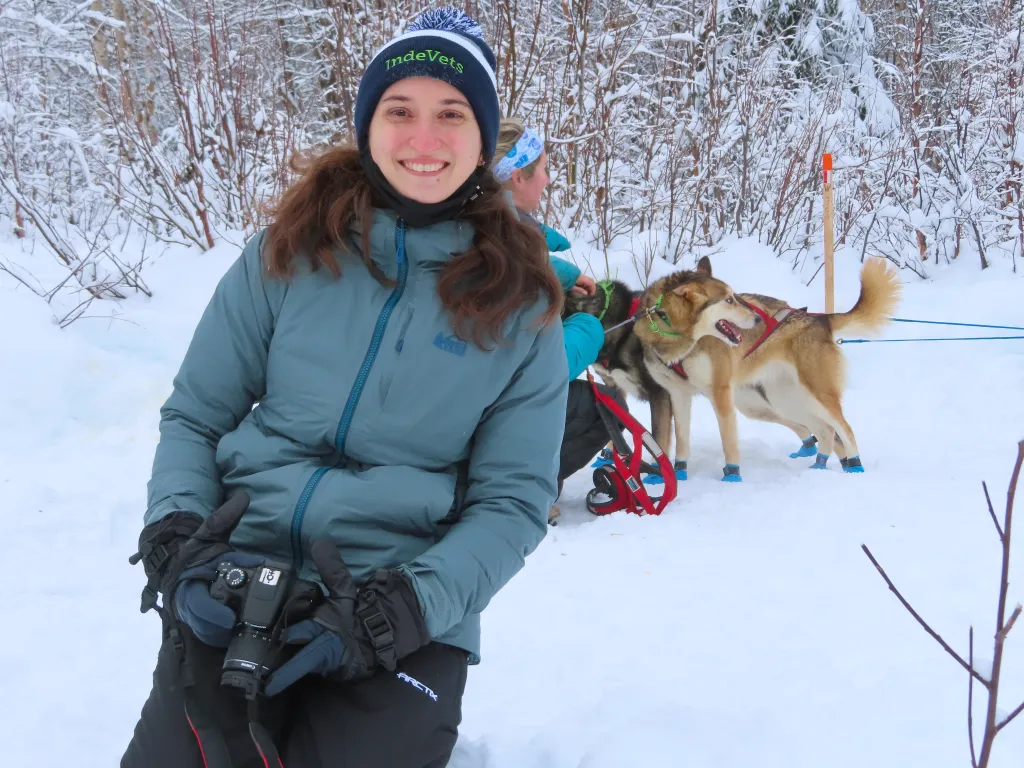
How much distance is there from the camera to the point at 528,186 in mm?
2924

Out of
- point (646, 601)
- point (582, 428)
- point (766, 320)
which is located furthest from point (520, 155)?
point (766, 320)

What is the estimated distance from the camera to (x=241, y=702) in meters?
1.22

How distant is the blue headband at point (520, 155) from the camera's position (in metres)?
2.77

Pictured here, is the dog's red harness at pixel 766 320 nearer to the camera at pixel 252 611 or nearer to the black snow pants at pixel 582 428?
the black snow pants at pixel 582 428

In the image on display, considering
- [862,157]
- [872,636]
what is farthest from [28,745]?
[862,157]

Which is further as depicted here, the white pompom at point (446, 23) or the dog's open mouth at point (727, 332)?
the dog's open mouth at point (727, 332)

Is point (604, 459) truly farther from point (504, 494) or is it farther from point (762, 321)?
point (504, 494)

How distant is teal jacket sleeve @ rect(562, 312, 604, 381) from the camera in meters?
3.04

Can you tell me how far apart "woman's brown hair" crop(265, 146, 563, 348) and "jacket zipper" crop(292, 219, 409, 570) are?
41mm

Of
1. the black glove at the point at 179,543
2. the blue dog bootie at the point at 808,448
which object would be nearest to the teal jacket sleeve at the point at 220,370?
the black glove at the point at 179,543

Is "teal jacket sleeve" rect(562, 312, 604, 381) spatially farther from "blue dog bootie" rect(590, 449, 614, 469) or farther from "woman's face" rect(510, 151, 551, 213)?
"blue dog bootie" rect(590, 449, 614, 469)

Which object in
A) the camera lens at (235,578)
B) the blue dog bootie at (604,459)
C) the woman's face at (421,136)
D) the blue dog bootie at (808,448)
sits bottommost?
the blue dog bootie at (808,448)

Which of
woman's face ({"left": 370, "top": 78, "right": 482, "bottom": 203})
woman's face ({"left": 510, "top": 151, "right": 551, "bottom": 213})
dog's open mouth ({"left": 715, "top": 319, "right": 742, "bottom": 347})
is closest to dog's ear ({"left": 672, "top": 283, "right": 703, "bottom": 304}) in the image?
dog's open mouth ({"left": 715, "top": 319, "right": 742, "bottom": 347})

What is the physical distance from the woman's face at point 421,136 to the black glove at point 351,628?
67cm
